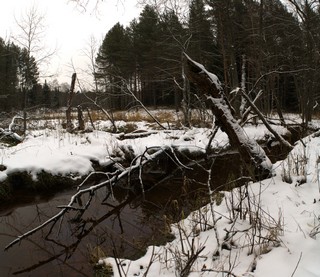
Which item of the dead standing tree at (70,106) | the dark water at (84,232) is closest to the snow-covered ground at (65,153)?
the dark water at (84,232)

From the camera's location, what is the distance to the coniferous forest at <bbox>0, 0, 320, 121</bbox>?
1192cm

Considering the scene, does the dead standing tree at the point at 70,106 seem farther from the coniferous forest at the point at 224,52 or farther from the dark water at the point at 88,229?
the dark water at the point at 88,229

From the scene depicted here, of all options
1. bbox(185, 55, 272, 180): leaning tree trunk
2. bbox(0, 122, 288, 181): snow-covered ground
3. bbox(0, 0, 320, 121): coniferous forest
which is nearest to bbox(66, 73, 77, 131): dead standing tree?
bbox(0, 0, 320, 121): coniferous forest

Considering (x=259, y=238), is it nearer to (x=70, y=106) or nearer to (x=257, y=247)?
(x=257, y=247)

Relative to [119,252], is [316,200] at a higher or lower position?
higher

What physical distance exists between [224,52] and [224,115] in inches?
365

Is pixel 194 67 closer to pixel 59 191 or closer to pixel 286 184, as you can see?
pixel 286 184

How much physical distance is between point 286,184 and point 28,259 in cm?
337

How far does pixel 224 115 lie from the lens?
15.1ft

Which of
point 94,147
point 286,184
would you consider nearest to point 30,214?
point 94,147

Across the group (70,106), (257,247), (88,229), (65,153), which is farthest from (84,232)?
(70,106)

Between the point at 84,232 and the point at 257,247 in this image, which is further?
the point at 84,232

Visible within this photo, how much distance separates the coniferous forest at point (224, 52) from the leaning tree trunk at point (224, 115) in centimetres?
48

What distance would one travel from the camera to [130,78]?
31984 mm
